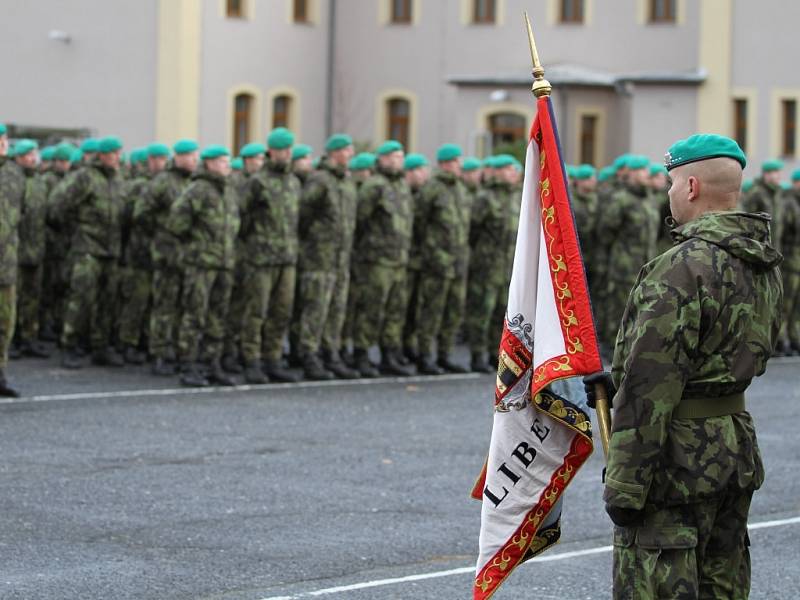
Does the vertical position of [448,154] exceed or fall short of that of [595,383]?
it exceeds it

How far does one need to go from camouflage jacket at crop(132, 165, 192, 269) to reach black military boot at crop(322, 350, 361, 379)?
1730mm

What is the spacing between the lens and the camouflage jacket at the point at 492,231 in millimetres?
17922

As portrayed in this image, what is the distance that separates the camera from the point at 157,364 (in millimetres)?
16281

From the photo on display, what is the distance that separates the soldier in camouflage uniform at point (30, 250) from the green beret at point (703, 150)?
43.8 ft

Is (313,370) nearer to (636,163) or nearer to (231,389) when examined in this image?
(231,389)

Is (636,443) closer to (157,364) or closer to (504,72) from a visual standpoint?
(157,364)

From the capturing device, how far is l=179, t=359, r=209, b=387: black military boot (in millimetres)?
15352

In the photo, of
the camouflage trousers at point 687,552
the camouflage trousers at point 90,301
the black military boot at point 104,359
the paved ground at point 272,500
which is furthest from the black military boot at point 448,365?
the camouflage trousers at point 687,552

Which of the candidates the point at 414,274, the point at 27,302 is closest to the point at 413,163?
the point at 414,274

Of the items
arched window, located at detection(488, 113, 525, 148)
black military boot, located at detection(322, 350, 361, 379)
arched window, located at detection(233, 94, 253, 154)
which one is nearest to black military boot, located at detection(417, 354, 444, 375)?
black military boot, located at detection(322, 350, 361, 379)

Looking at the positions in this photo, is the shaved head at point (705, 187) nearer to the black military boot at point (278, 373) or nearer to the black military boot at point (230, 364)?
the black military boot at point (278, 373)

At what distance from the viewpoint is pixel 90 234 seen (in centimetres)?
1688

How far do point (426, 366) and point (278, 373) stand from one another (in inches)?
75.2

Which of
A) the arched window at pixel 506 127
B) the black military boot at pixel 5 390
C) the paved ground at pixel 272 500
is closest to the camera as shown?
the paved ground at pixel 272 500
